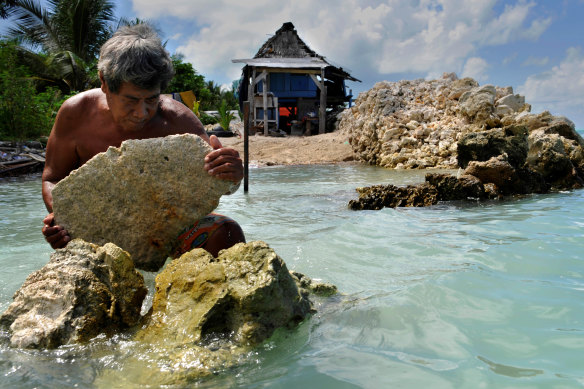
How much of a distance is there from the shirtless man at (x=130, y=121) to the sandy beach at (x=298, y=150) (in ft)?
41.0

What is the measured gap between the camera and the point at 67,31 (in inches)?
931

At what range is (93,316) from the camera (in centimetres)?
200

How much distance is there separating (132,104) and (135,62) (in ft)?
0.93

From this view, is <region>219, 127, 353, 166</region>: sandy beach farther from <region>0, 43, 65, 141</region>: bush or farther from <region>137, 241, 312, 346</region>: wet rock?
<region>137, 241, 312, 346</region>: wet rock

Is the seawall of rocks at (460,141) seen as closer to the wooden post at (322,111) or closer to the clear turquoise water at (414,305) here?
the clear turquoise water at (414,305)

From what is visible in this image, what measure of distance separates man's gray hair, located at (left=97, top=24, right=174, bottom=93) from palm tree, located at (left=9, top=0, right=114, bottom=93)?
2206cm

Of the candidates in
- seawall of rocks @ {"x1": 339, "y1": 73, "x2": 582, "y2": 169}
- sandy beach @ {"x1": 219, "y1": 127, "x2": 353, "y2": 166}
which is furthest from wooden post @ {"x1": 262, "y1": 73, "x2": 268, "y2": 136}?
seawall of rocks @ {"x1": 339, "y1": 73, "x2": 582, "y2": 169}

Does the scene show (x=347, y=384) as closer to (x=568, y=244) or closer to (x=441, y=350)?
(x=441, y=350)

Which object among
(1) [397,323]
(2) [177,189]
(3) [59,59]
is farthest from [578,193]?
(3) [59,59]

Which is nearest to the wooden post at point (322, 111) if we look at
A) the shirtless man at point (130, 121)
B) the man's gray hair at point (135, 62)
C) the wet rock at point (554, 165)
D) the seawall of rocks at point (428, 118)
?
the seawall of rocks at point (428, 118)

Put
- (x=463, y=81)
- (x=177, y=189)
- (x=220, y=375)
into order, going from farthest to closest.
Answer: (x=463, y=81) < (x=177, y=189) < (x=220, y=375)

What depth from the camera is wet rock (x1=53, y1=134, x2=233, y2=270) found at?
2.58m

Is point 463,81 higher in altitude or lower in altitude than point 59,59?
lower

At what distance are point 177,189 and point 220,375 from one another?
1.21m
